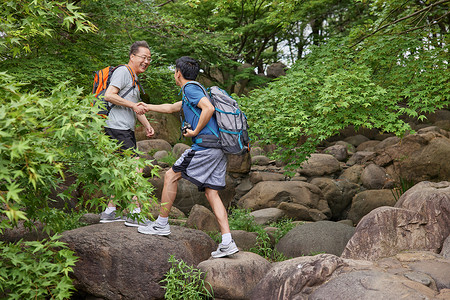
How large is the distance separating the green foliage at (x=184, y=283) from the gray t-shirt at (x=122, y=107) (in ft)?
5.32

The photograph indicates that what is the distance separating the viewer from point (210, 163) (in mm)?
4477

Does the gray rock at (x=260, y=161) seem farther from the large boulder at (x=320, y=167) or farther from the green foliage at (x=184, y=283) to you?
the green foliage at (x=184, y=283)

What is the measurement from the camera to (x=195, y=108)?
4430 millimetres

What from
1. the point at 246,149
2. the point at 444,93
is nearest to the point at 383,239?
the point at 246,149

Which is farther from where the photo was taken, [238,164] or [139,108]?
[238,164]

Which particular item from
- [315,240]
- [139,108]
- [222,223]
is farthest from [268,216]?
[139,108]

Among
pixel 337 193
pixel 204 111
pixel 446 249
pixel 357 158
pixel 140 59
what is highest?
pixel 140 59

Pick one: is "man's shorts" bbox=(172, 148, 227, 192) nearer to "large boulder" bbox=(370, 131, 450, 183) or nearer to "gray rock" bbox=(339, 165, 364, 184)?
"large boulder" bbox=(370, 131, 450, 183)

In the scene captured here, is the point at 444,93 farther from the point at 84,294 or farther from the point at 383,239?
the point at 84,294

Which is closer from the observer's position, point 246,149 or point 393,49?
point 246,149

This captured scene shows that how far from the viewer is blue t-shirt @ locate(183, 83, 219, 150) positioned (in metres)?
4.34

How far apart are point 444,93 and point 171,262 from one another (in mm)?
5308

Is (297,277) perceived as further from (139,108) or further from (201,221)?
(201,221)

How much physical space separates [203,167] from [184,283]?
1.27 metres
